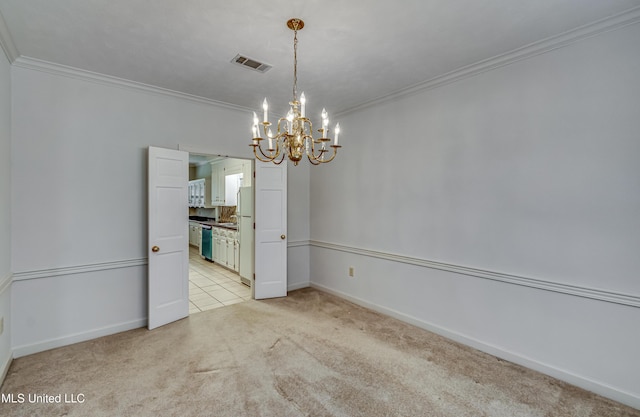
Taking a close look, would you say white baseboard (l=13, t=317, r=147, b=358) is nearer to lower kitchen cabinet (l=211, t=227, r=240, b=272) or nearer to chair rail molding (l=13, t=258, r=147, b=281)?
chair rail molding (l=13, t=258, r=147, b=281)

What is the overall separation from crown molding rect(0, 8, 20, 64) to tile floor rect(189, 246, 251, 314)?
3.20 metres

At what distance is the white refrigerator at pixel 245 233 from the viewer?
506cm

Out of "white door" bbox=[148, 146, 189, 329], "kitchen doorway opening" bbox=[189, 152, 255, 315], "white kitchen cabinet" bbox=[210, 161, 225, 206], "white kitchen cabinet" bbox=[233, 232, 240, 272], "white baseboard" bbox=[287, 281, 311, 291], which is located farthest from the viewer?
"white kitchen cabinet" bbox=[210, 161, 225, 206]

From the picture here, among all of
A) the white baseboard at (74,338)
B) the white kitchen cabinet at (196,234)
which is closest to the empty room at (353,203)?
the white baseboard at (74,338)

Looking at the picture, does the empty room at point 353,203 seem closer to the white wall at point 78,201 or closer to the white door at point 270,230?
the white wall at point 78,201

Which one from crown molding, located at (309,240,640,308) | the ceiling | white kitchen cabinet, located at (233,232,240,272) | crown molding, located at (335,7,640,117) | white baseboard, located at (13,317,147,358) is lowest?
white baseboard, located at (13,317,147,358)

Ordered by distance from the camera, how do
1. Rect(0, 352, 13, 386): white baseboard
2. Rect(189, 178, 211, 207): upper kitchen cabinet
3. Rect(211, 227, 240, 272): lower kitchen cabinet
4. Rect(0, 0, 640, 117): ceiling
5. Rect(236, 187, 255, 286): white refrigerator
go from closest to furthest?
Rect(0, 0, 640, 117): ceiling, Rect(0, 352, 13, 386): white baseboard, Rect(236, 187, 255, 286): white refrigerator, Rect(211, 227, 240, 272): lower kitchen cabinet, Rect(189, 178, 211, 207): upper kitchen cabinet

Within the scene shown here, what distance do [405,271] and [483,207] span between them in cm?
119

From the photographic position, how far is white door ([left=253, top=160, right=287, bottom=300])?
175 inches

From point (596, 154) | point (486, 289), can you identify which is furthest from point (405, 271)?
point (596, 154)

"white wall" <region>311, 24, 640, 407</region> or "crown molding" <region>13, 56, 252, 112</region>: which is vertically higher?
"crown molding" <region>13, 56, 252, 112</region>

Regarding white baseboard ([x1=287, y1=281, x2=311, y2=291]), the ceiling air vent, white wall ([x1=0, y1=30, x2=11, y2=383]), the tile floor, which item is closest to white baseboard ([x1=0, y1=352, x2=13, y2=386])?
white wall ([x1=0, y1=30, x2=11, y2=383])

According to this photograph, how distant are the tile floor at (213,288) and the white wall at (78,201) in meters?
0.95

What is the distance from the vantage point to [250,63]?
2.95 meters
